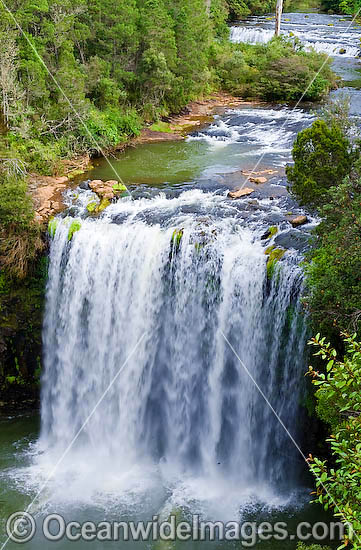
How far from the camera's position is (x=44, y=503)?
12.1m

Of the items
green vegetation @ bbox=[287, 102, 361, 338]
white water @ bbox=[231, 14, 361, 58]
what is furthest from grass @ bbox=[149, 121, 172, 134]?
white water @ bbox=[231, 14, 361, 58]

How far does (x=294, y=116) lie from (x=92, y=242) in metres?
14.1

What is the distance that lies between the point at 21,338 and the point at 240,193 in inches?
291

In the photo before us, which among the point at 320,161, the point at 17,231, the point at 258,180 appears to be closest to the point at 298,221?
the point at 320,161

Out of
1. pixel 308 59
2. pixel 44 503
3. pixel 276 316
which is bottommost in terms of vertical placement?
pixel 44 503

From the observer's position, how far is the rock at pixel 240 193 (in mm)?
16112

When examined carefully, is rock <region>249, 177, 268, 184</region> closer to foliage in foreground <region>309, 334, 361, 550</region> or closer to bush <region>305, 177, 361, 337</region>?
bush <region>305, 177, 361, 337</region>

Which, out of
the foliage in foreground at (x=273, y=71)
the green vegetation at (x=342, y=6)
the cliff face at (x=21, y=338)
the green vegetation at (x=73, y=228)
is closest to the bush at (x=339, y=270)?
the green vegetation at (x=73, y=228)

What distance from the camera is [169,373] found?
1367 cm

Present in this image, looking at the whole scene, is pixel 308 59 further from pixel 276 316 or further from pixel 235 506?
pixel 235 506

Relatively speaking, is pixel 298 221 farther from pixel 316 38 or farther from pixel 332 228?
pixel 316 38

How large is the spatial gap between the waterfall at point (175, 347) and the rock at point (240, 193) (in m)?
1.16

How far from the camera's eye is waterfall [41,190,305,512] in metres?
12.5

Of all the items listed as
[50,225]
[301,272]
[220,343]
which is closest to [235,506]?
[220,343]
